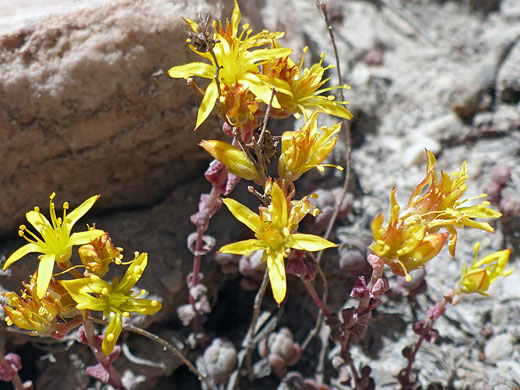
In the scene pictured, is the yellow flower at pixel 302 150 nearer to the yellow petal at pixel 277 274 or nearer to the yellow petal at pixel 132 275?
the yellow petal at pixel 277 274

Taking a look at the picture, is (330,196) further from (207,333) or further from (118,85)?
(118,85)

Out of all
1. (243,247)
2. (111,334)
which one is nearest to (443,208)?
(243,247)

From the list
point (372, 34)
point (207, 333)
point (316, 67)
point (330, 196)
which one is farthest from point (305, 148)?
point (372, 34)

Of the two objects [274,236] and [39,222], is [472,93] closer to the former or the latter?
[274,236]

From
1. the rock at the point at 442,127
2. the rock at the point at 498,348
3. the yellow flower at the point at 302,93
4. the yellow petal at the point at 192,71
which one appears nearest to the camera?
the yellow petal at the point at 192,71

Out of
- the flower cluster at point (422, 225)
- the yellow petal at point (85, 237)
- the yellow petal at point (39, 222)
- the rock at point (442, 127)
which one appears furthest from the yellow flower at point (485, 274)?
the yellow petal at point (39, 222)

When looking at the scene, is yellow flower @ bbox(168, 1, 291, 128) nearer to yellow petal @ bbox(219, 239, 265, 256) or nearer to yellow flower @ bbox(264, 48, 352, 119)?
yellow flower @ bbox(264, 48, 352, 119)

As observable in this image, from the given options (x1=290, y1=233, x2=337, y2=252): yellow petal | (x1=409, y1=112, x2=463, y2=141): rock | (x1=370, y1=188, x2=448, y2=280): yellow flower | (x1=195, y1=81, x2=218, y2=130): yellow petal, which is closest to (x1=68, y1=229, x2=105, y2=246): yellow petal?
(x1=195, y1=81, x2=218, y2=130): yellow petal
